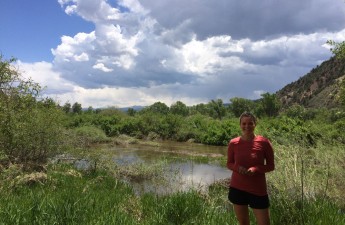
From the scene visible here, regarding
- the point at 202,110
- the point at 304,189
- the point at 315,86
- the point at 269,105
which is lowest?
the point at 304,189

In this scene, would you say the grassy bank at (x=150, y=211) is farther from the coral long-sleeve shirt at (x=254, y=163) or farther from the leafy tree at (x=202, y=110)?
the leafy tree at (x=202, y=110)

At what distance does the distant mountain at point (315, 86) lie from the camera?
72000mm

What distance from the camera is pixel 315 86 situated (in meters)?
83.8

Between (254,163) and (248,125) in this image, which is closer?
(254,163)

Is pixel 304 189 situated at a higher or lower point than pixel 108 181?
higher

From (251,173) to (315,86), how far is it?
84.8 metres

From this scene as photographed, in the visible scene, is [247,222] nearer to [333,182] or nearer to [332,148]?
[333,182]

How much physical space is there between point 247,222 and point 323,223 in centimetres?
145

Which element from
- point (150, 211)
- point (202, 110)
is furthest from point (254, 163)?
point (202, 110)

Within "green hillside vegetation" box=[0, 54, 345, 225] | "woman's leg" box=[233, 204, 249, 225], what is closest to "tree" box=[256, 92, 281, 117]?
"green hillside vegetation" box=[0, 54, 345, 225]

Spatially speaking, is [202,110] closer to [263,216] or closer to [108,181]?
[108,181]

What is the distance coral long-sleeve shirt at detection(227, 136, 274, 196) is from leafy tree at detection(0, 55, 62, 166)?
9.46 meters

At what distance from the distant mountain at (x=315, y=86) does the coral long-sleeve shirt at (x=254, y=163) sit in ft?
216

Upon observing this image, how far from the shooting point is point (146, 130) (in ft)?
163
